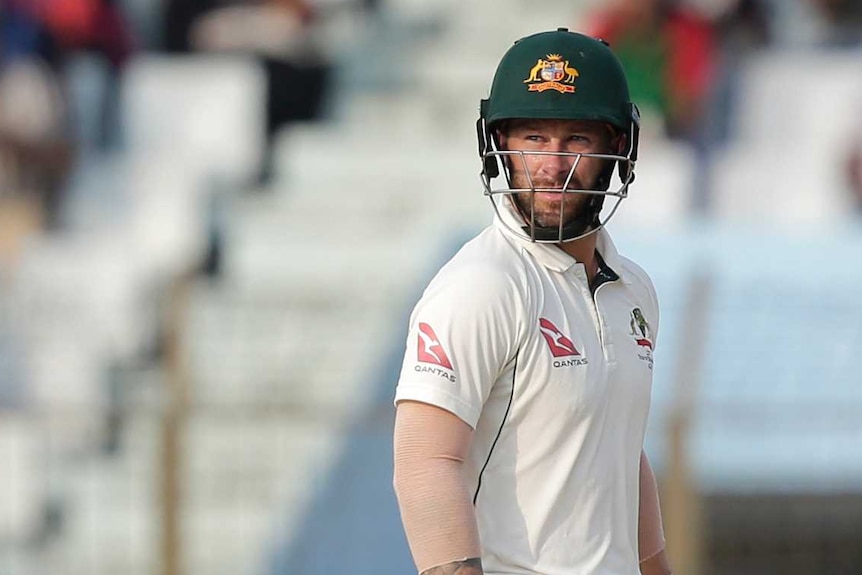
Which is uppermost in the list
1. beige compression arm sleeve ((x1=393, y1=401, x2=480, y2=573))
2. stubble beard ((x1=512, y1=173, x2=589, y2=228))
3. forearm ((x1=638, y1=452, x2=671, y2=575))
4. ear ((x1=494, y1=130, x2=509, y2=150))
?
ear ((x1=494, y1=130, x2=509, y2=150))

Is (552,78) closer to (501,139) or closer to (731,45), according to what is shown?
(501,139)

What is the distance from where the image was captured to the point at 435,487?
103 inches

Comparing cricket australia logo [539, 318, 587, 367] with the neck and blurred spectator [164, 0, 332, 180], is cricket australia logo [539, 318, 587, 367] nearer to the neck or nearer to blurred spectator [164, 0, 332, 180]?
the neck

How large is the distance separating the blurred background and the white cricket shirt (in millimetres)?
3835

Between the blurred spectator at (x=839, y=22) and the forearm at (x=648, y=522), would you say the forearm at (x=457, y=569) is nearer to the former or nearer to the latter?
the forearm at (x=648, y=522)

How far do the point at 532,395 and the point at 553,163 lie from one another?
14.8 inches

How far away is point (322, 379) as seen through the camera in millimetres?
7852

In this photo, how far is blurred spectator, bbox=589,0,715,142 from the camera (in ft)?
30.5

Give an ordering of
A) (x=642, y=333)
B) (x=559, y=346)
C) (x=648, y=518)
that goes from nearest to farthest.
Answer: (x=559, y=346), (x=642, y=333), (x=648, y=518)

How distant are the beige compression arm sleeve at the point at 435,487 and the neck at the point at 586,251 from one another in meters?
0.39

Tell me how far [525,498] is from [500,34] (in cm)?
797

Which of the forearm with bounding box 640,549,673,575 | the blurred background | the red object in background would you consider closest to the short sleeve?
the forearm with bounding box 640,549,673,575

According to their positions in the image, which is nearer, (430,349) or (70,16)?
(430,349)

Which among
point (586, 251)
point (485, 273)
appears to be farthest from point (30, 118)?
point (485, 273)
